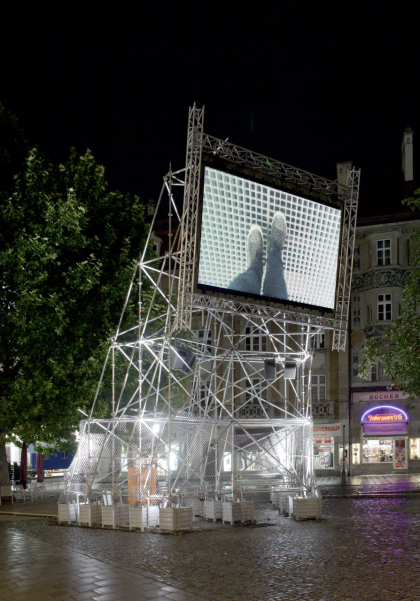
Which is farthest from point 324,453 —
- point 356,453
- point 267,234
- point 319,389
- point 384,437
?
point 267,234

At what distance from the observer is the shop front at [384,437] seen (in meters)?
42.3

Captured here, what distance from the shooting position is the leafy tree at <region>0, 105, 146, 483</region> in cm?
2381

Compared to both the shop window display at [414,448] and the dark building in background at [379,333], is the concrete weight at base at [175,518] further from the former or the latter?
the shop window display at [414,448]

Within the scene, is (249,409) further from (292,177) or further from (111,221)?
(292,177)

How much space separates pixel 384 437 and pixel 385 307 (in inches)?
314

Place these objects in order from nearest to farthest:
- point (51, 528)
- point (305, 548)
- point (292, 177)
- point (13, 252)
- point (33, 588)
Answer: point (33, 588), point (305, 548), point (51, 528), point (292, 177), point (13, 252)

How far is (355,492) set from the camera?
29.7m

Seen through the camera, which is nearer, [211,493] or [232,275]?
[232,275]

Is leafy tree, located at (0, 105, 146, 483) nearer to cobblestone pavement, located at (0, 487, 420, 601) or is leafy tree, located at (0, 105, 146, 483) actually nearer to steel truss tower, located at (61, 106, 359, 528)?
steel truss tower, located at (61, 106, 359, 528)

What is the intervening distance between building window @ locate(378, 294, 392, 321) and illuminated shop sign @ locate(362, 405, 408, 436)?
547 centimetres

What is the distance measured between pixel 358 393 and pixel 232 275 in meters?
26.6

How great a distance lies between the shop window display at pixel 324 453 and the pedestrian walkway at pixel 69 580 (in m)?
31.7

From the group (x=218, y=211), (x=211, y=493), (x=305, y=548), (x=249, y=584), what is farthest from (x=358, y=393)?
(x=249, y=584)

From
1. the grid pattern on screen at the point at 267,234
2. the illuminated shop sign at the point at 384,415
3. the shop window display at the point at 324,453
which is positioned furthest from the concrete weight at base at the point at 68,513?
the illuminated shop sign at the point at 384,415
